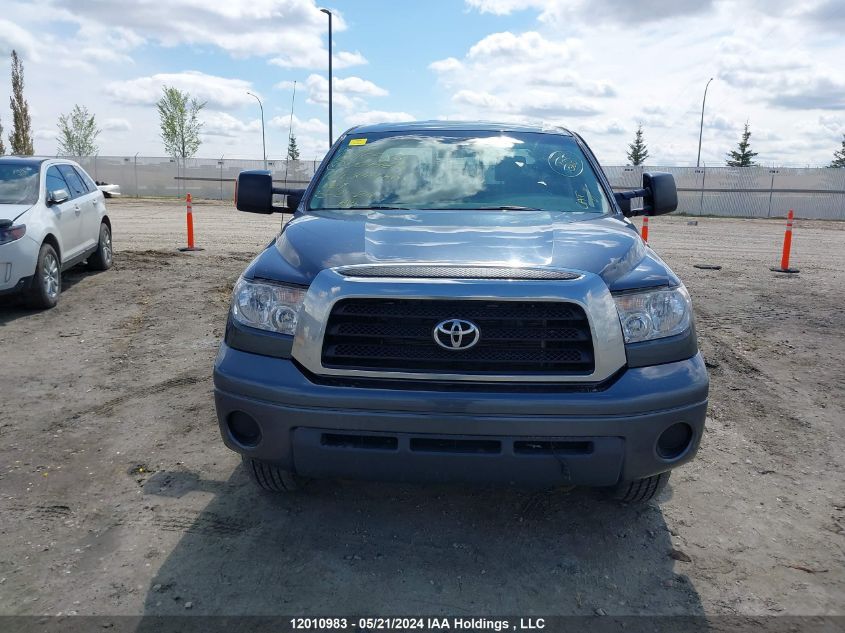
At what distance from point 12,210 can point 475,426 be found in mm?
7082

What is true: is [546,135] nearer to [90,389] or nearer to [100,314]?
[90,389]

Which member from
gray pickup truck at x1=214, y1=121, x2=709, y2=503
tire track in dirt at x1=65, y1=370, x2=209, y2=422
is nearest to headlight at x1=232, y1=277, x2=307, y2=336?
gray pickup truck at x1=214, y1=121, x2=709, y2=503

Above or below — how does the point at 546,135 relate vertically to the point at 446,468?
above

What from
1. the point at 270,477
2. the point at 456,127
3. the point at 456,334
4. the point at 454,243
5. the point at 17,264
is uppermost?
the point at 456,127

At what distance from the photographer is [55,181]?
29.4 ft

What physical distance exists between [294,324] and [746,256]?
13.9 m

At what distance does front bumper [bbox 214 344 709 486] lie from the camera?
2721 mm

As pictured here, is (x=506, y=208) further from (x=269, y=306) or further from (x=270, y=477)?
(x=270, y=477)

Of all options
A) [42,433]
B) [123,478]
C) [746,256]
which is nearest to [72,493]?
[123,478]

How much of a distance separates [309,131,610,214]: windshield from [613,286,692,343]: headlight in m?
1.09

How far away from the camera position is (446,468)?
2.78 m

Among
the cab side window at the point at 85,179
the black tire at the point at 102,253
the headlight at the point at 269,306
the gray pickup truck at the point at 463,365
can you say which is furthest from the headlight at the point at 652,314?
the cab side window at the point at 85,179

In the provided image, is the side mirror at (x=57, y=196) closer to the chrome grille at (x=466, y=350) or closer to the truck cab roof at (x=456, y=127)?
the truck cab roof at (x=456, y=127)

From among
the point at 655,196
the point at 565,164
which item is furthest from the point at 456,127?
the point at 655,196
